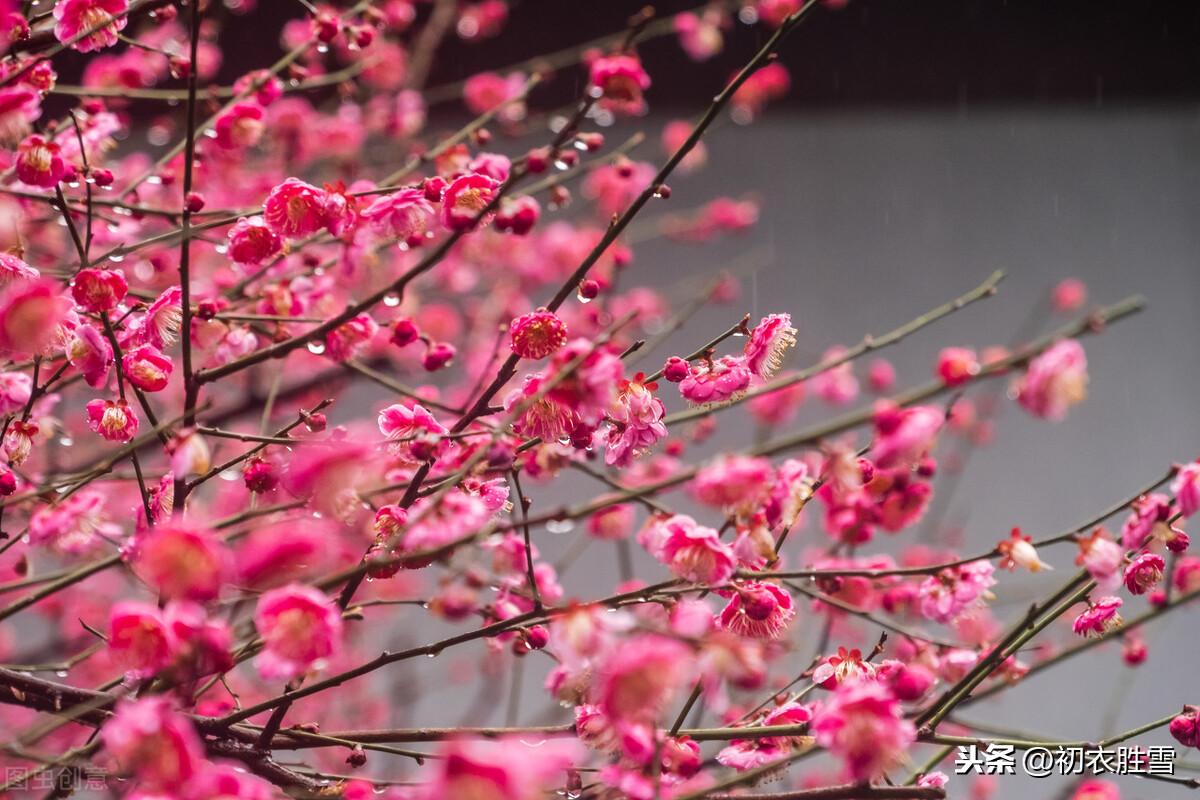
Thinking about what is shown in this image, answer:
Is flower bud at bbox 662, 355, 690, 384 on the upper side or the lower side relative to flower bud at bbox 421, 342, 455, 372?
lower

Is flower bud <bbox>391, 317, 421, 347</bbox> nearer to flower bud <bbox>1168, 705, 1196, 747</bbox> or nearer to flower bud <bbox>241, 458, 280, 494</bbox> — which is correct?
flower bud <bbox>241, 458, 280, 494</bbox>

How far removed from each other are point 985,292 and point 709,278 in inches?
53.5

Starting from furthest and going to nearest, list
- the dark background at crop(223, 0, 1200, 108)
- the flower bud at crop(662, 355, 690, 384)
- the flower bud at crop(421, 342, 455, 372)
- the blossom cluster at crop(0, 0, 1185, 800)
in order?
the dark background at crop(223, 0, 1200, 108) < the flower bud at crop(421, 342, 455, 372) < the flower bud at crop(662, 355, 690, 384) < the blossom cluster at crop(0, 0, 1185, 800)

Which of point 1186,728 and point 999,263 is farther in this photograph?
point 999,263

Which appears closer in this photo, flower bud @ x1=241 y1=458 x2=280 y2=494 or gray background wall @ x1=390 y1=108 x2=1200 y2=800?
flower bud @ x1=241 y1=458 x2=280 y2=494

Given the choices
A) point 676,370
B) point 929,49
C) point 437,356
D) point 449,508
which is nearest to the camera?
point 449,508

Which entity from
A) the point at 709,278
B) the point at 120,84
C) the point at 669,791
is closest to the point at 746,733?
the point at 669,791

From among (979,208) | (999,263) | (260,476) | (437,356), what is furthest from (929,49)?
(260,476)

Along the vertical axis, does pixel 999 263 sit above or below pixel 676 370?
above

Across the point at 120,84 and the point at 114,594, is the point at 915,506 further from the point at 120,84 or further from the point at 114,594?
the point at 114,594

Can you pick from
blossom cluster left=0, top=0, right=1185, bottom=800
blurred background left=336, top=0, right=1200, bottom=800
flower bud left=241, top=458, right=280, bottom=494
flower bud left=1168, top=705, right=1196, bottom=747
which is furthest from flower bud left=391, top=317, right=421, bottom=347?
blurred background left=336, top=0, right=1200, bottom=800

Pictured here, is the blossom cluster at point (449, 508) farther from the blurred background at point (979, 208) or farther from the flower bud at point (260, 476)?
the blurred background at point (979, 208)

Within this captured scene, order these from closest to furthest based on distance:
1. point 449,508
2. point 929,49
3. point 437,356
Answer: point 449,508 < point 437,356 < point 929,49

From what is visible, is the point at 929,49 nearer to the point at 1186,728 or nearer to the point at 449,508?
the point at 1186,728
